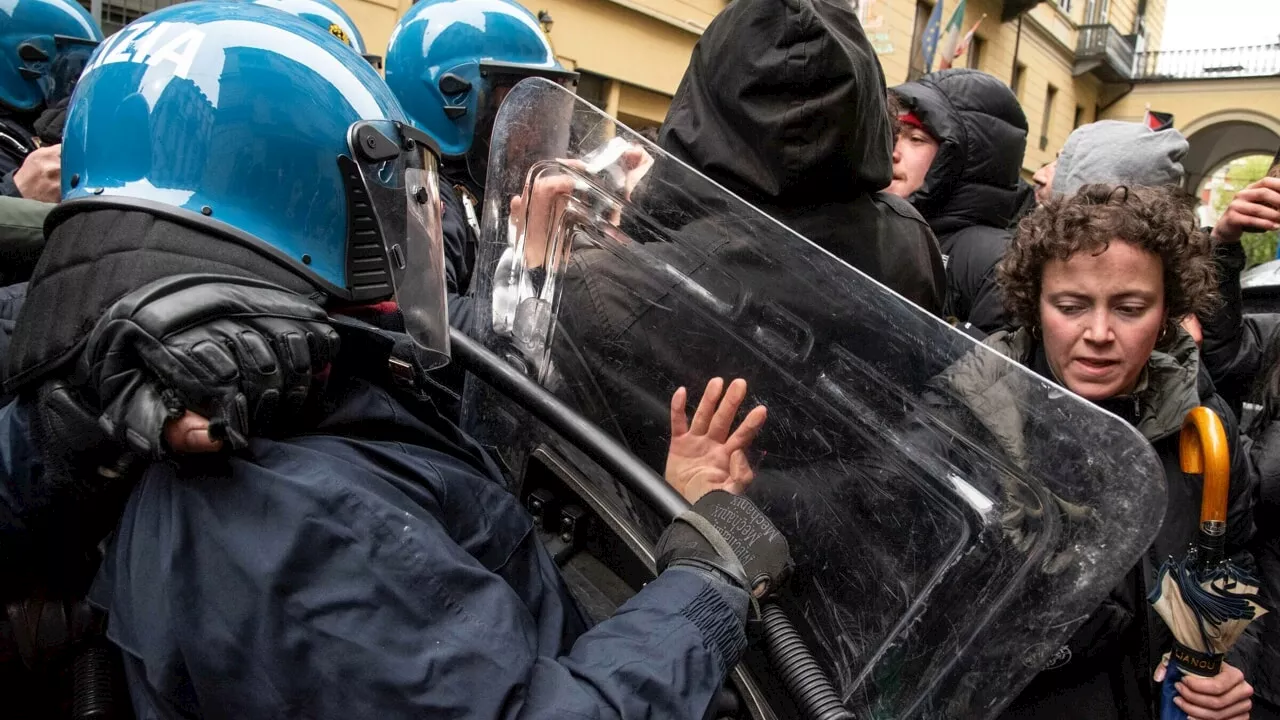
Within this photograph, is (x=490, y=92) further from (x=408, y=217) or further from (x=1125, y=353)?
(x=1125, y=353)

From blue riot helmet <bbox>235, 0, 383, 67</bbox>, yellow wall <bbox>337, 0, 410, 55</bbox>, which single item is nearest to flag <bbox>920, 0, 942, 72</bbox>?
yellow wall <bbox>337, 0, 410, 55</bbox>

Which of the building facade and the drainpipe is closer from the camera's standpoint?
the building facade

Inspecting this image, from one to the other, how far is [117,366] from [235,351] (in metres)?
0.12

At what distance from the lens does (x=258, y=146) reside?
112cm

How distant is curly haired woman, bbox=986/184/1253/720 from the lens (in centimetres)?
146

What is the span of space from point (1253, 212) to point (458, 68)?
2890 mm

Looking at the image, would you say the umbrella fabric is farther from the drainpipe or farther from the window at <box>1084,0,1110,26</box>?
the window at <box>1084,0,1110,26</box>

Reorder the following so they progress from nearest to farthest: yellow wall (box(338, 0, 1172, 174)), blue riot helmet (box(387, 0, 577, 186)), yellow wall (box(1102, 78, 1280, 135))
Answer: blue riot helmet (box(387, 0, 577, 186))
yellow wall (box(338, 0, 1172, 174))
yellow wall (box(1102, 78, 1280, 135))

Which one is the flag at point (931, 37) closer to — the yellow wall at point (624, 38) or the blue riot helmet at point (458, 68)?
the yellow wall at point (624, 38)

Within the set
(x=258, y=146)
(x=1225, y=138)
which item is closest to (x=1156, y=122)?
(x=258, y=146)

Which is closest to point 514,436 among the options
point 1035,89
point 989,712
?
point 989,712

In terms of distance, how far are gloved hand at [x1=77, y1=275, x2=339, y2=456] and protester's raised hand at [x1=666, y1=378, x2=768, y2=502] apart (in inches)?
21.3

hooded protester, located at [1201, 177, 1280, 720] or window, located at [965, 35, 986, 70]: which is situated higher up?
window, located at [965, 35, 986, 70]

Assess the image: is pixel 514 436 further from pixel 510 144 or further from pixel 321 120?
pixel 321 120
